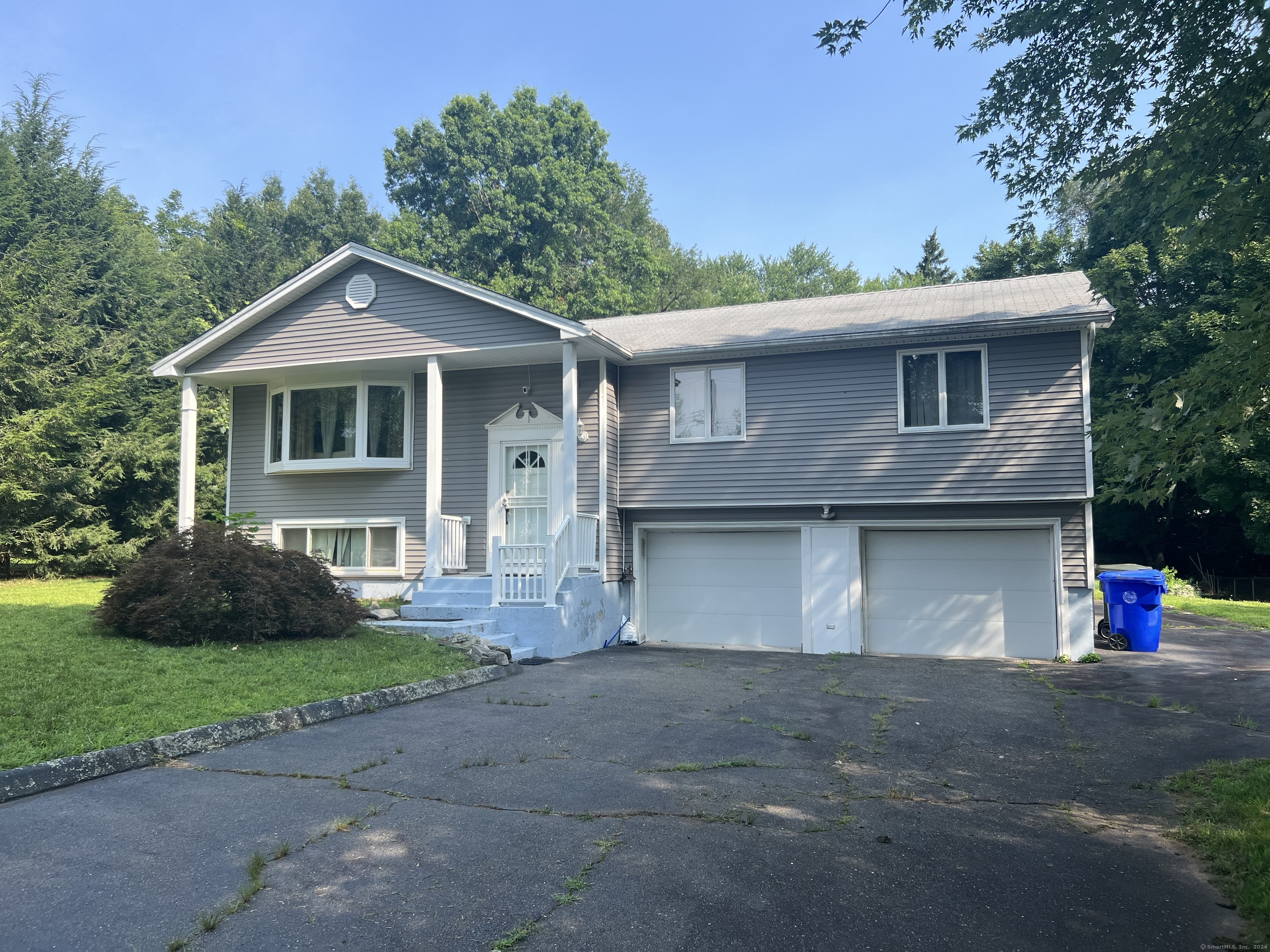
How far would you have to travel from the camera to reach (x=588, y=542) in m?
13.0

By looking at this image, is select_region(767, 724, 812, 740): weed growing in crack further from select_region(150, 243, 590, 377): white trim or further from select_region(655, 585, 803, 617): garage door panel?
select_region(150, 243, 590, 377): white trim

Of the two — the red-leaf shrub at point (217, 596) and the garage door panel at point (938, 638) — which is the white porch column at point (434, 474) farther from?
the garage door panel at point (938, 638)

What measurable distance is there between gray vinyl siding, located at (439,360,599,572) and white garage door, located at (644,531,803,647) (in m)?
2.01

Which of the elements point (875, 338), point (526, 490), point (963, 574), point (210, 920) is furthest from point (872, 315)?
point (210, 920)

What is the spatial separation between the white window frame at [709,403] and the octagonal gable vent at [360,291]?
4891 millimetres

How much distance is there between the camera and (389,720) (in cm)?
721

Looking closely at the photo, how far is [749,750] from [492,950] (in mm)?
3407

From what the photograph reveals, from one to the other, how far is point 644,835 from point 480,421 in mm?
10598

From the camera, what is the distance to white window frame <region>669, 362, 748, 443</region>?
45.1ft

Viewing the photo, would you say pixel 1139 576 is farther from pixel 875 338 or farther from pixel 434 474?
pixel 434 474

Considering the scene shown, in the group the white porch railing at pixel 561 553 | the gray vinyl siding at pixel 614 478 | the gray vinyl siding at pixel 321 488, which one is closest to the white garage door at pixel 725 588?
the gray vinyl siding at pixel 614 478

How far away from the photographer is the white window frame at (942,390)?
12.6m

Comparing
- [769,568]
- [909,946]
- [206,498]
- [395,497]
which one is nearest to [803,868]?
[909,946]

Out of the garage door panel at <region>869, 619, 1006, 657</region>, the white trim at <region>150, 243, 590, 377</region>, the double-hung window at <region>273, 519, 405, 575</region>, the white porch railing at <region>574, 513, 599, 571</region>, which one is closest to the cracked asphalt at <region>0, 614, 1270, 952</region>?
the garage door panel at <region>869, 619, 1006, 657</region>
